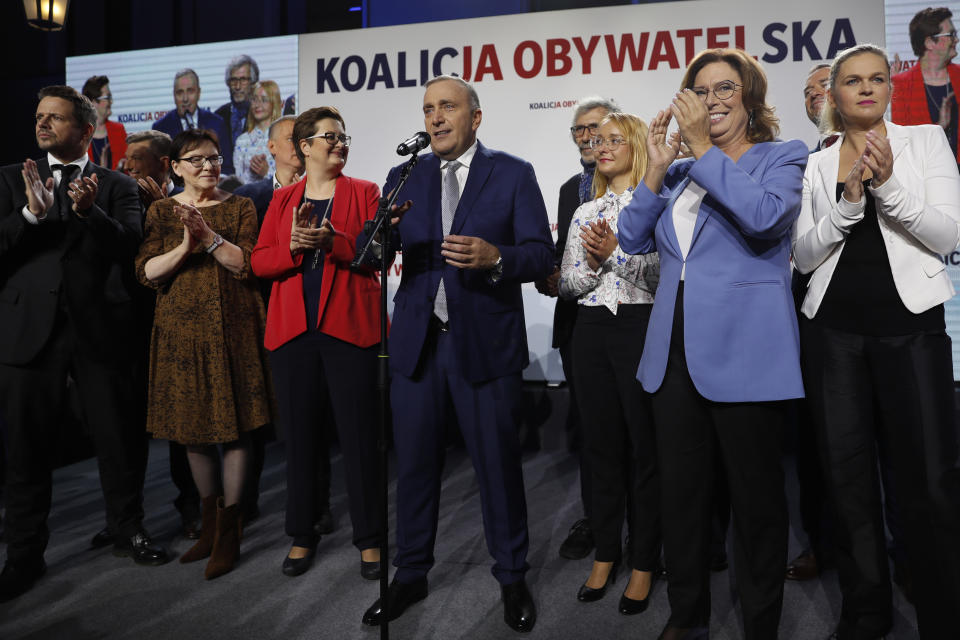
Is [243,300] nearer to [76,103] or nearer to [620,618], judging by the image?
[76,103]

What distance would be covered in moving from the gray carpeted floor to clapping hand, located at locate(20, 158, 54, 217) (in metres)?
1.45

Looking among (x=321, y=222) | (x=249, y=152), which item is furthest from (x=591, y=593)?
(x=249, y=152)

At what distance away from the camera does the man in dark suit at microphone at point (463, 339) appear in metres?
2.49

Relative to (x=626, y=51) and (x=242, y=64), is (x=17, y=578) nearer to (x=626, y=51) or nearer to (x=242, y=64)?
(x=242, y=64)

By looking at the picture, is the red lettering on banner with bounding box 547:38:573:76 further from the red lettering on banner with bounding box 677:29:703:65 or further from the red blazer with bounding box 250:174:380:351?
the red blazer with bounding box 250:174:380:351

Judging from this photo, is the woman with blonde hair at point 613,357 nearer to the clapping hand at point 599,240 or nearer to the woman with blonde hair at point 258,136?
the clapping hand at point 599,240

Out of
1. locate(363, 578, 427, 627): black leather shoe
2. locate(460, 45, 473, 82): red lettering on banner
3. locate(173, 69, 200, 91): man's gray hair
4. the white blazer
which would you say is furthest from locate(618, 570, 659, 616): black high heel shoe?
locate(173, 69, 200, 91): man's gray hair

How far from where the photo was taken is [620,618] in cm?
249

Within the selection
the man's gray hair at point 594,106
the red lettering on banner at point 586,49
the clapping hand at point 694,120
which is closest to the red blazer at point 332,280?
the man's gray hair at point 594,106

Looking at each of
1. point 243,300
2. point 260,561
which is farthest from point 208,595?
point 243,300

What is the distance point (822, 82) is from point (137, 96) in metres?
4.81

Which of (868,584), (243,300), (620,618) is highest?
(243,300)

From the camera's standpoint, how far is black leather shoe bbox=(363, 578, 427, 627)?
246cm

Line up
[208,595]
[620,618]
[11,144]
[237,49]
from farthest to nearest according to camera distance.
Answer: [11,144] < [237,49] < [208,595] < [620,618]
